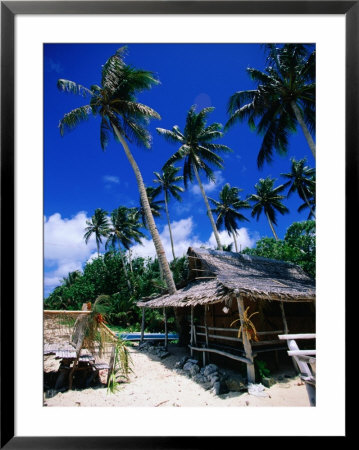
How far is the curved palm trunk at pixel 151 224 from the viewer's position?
Answer: 26.0ft

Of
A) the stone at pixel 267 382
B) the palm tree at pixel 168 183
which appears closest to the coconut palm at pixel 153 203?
the palm tree at pixel 168 183

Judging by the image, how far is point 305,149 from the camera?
614 centimetres

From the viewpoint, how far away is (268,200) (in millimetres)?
19812

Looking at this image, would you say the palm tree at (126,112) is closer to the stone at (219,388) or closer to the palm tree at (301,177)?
the stone at (219,388)

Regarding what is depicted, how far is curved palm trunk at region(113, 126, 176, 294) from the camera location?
7.93 meters

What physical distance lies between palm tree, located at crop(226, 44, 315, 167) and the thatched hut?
322 centimetres

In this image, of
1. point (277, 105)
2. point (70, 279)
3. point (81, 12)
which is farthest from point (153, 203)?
point (81, 12)

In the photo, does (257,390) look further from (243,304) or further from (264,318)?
(264,318)

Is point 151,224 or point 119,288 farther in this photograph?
point 119,288

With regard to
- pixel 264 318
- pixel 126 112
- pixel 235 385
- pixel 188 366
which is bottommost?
pixel 188 366

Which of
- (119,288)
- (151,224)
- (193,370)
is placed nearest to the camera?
(193,370)

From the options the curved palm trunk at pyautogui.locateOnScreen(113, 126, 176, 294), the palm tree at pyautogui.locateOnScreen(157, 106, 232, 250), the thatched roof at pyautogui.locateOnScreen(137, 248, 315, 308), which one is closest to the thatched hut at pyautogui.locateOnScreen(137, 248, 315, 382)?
the thatched roof at pyautogui.locateOnScreen(137, 248, 315, 308)

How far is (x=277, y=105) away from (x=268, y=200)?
13370mm

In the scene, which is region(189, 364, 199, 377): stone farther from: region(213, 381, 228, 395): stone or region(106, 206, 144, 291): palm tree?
region(106, 206, 144, 291): palm tree
